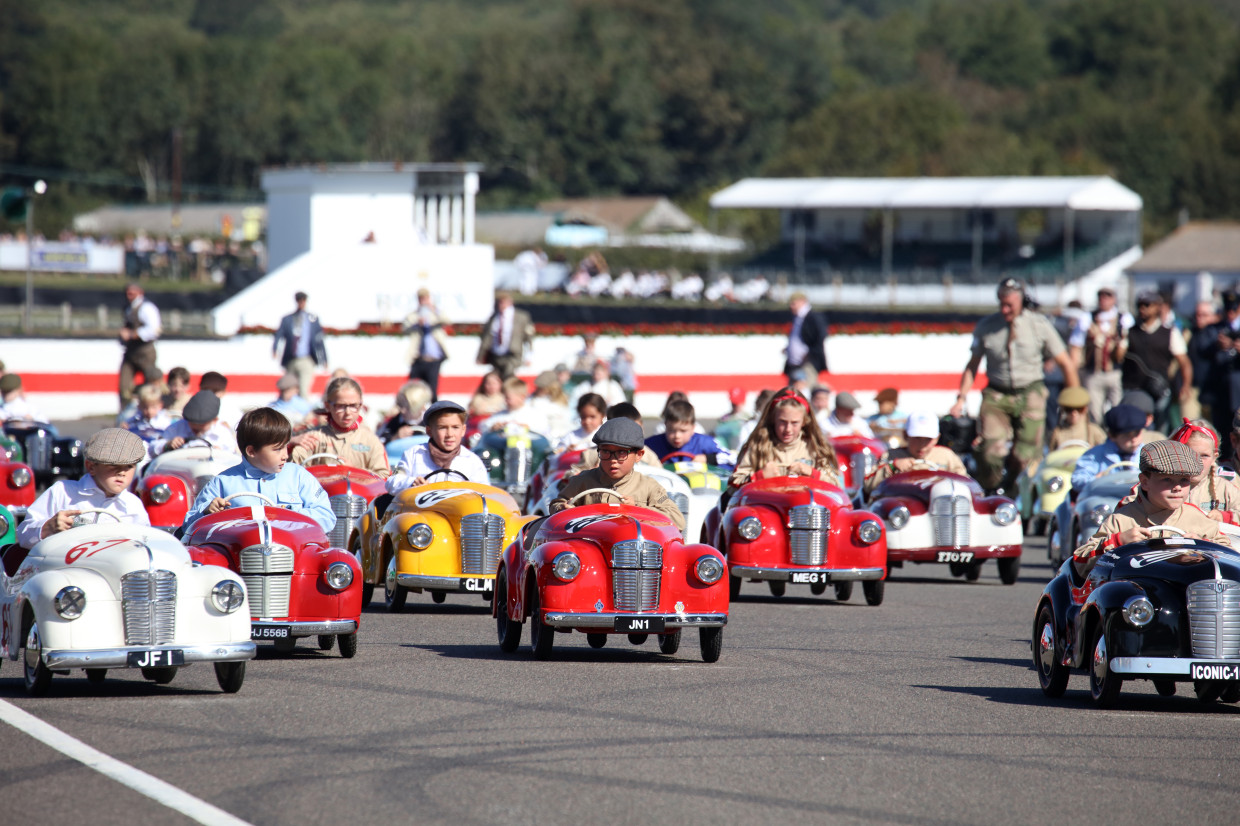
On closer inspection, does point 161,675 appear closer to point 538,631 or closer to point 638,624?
point 538,631

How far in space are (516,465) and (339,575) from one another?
27.8 feet

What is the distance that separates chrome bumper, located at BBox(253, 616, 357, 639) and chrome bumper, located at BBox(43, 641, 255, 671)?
113cm

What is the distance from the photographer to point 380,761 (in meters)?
7.20

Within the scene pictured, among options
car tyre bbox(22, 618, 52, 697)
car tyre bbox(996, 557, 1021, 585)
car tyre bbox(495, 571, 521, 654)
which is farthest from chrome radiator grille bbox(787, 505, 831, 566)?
car tyre bbox(22, 618, 52, 697)

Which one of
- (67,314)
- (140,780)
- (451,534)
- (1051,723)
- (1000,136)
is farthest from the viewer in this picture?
(1000,136)

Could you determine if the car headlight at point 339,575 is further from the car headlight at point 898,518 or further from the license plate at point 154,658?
the car headlight at point 898,518

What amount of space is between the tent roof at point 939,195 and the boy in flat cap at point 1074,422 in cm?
6219

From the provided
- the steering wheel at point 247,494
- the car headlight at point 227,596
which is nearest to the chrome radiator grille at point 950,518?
the steering wheel at point 247,494

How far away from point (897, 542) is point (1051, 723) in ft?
18.9

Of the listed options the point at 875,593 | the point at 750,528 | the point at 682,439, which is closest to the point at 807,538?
the point at 750,528

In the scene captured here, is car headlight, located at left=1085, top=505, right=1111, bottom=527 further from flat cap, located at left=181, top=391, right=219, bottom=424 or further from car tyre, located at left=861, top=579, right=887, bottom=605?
flat cap, located at left=181, top=391, right=219, bottom=424

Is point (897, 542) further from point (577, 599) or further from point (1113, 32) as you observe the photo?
point (1113, 32)

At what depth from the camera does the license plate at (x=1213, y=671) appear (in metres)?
8.34

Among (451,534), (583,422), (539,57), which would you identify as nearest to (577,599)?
(451,534)
